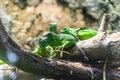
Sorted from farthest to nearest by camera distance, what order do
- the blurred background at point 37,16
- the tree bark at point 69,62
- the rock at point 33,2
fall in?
the rock at point 33,2 → the blurred background at point 37,16 → the tree bark at point 69,62

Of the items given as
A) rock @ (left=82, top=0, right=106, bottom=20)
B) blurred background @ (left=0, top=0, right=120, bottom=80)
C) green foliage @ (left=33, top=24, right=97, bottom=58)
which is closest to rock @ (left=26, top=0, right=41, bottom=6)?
blurred background @ (left=0, top=0, right=120, bottom=80)

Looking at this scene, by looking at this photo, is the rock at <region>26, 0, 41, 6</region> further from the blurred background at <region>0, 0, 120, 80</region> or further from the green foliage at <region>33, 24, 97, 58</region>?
the green foliage at <region>33, 24, 97, 58</region>

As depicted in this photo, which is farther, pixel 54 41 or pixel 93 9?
pixel 93 9

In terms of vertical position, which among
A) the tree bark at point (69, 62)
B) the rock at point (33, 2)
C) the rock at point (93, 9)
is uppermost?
the rock at point (33, 2)

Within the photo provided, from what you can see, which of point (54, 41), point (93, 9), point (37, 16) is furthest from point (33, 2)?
point (54, 41)

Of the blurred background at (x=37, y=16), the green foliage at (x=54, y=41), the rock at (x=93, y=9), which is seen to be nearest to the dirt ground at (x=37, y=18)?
the blurred background at (x=37, y=16)

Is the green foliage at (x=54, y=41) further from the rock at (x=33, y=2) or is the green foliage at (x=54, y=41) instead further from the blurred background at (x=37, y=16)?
the rock at (x=33, y=2)

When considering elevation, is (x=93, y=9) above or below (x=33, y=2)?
below

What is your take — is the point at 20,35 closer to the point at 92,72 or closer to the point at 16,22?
the point at 16,22

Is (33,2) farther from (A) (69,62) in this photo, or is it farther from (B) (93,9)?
(A) (69,62)

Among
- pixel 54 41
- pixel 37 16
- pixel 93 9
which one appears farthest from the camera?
pixel 37 16
